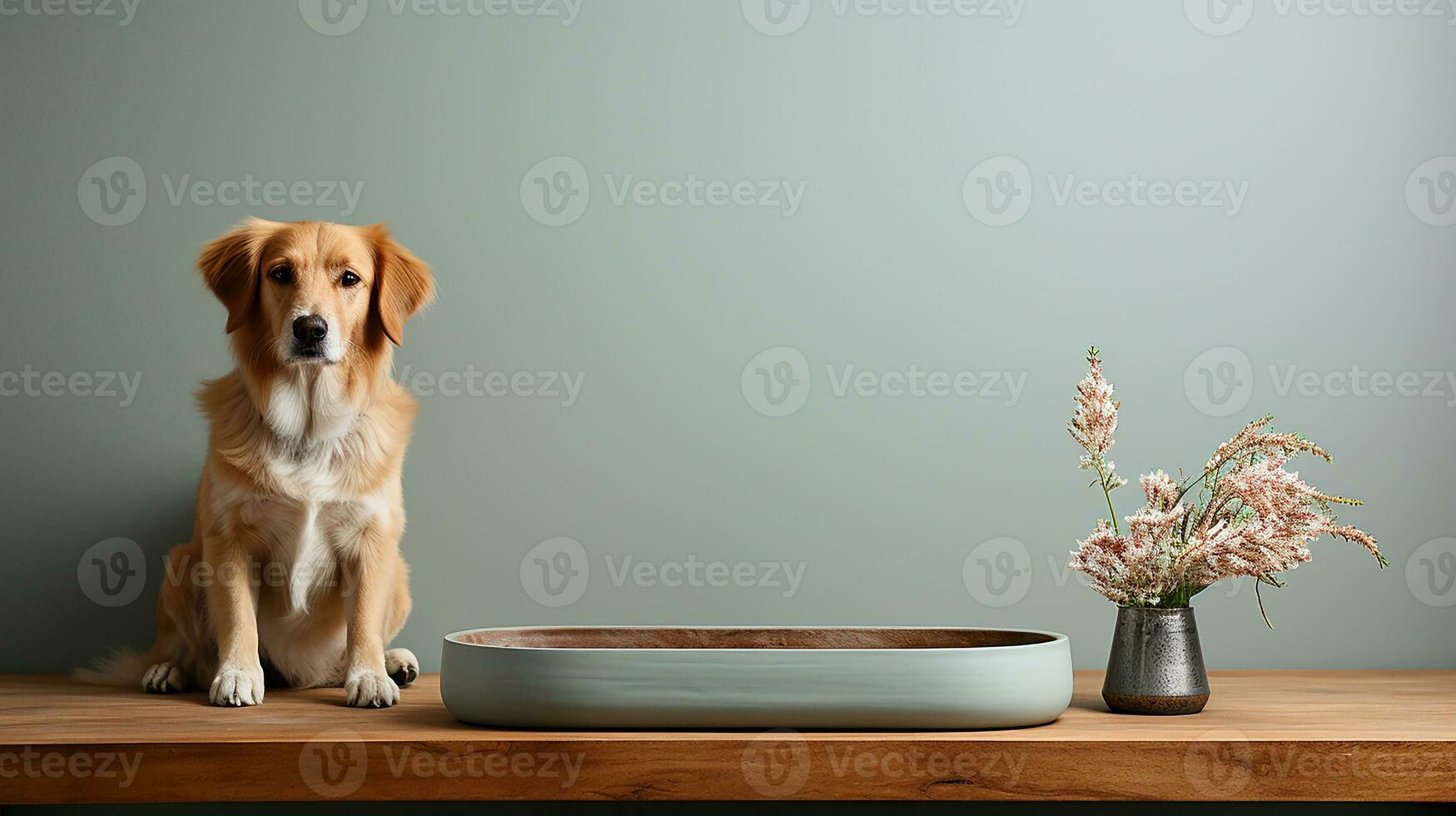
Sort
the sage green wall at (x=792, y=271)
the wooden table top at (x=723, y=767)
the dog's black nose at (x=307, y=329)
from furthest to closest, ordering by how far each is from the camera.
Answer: the sage green wall at (x=792, y=271)
the dog's black nose at (x=307, y=329)
the wooden table top at (x=723, y=767)

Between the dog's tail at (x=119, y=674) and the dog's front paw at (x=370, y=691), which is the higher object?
the dog's front paw at (x=370, y=691)

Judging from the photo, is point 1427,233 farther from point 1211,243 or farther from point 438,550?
point 438,550

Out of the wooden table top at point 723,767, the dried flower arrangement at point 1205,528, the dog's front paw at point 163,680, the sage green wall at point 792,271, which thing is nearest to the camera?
the wooden table top at point 723,767

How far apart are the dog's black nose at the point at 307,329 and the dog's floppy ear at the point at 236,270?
0.37 feet

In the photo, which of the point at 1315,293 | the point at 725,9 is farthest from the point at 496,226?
the point at 1315,293

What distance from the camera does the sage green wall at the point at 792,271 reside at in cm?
187

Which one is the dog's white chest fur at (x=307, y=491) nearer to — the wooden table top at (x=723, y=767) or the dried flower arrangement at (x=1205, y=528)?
the wooden table top at (x=723, y=767)

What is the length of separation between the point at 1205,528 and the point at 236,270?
1393mm

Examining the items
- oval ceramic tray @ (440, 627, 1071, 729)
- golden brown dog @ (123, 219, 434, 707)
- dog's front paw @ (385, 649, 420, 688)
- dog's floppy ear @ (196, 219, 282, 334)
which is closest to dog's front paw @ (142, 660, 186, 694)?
golden brown dog @ (123, 219, 434, 707)

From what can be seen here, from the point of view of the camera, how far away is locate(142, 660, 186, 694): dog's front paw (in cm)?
161

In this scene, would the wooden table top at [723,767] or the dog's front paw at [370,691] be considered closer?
the wooden table top at [723,767]

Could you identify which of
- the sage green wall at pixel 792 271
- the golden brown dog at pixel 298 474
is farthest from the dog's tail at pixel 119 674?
the sage green wall at pixel 792 271

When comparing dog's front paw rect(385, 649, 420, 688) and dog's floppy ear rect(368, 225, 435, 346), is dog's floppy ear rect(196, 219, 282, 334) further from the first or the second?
dog's front paw rect(385, 649, 420, 688)

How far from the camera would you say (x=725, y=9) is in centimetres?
191
